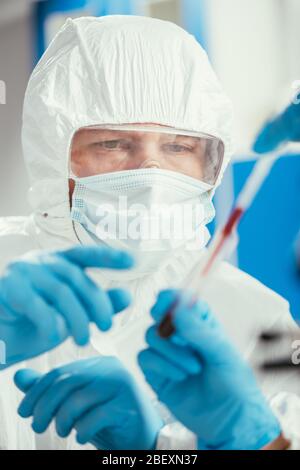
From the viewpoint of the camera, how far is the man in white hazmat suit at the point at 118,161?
1.08 meters

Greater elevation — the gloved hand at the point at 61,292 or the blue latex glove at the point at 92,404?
the gloved hand at the point at 61,292

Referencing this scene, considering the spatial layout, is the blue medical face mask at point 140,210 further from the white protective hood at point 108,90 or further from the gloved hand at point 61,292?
the gloved hand at point 61,292

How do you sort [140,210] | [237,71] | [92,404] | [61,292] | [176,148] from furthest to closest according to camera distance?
[237,71]
[176,148]
[140,210]
[92,404]
[61,292]

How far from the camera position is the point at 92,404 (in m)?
0.88

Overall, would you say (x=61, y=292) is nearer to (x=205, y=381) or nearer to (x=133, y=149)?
(x=205, y=381)

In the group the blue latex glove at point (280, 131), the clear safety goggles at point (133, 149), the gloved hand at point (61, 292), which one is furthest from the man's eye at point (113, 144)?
the gloved hand at point (61, 292)

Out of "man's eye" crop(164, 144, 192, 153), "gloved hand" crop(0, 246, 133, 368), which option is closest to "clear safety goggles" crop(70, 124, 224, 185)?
"man's eye" crop(164, 144, 192, 153)

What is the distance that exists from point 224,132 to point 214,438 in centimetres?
58

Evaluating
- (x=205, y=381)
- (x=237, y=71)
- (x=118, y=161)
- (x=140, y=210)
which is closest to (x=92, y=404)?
(x=205, y=381)

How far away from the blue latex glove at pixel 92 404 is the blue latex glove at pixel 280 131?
0.42 m

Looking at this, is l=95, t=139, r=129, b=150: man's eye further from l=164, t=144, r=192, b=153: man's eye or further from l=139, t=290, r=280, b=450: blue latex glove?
l=139, t=290, r=280, b=450: blue latex glove

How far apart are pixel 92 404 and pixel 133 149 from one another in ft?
1.55

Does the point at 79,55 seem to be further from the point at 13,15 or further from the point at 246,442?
the point at 246,442

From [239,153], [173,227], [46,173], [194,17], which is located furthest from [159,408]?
[194,17]
